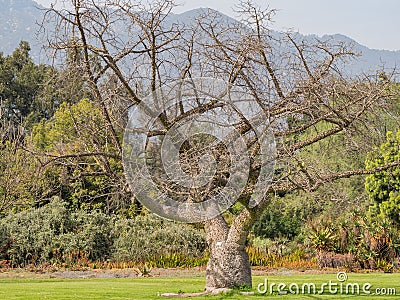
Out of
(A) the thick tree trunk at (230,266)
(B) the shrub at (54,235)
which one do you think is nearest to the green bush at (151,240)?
(B) the shrub at (54,235)

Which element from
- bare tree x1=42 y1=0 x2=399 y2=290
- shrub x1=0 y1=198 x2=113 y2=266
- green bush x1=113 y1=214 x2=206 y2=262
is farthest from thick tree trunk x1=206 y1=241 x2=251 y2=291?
shrub x1=0 y1=198 x2=113 y2=266

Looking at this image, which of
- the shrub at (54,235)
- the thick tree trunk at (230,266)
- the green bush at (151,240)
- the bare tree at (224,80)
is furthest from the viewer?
the green bush at (151,240)

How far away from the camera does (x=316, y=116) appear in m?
9.75

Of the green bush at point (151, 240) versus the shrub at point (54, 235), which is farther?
the green bush at point (151, 240)

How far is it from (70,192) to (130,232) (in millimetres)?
4057

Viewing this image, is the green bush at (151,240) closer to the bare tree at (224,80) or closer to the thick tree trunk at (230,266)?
the thick tree trunk at (230,266)

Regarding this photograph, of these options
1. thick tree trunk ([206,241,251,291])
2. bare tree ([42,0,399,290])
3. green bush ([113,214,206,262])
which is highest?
bare tree ([42,0,399,290])

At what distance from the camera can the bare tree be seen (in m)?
9.36

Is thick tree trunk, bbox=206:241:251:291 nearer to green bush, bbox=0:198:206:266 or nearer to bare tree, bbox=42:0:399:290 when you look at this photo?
bare tree, bbox=42:0:399:290

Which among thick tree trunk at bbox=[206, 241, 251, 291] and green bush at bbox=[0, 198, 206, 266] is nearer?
thick tree trunk at bbox=[206, 241, 251, 291]

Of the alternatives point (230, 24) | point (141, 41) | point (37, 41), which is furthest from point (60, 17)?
point (230, 24)

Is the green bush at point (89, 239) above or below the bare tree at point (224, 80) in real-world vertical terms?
below

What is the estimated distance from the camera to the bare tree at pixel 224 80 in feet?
30.7

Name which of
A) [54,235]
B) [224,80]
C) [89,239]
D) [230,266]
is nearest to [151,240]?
[89,239]
